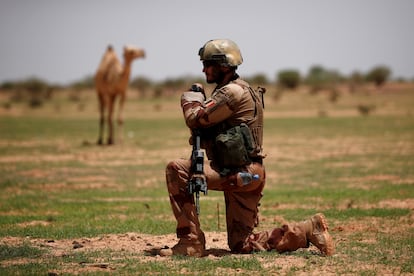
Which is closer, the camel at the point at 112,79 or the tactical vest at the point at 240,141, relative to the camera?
the tactical vest at the point at 240,141

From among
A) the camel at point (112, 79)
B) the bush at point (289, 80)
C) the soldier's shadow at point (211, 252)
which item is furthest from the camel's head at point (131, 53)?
the bush at point (289, 80)

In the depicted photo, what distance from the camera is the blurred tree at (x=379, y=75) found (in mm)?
82562

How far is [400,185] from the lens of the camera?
15.9m

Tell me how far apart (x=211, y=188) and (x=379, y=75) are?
76.6 metres

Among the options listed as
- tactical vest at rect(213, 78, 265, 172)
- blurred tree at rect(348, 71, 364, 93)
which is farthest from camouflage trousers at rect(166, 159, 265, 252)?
blurred tree at rect(348, 71, 364, 93)

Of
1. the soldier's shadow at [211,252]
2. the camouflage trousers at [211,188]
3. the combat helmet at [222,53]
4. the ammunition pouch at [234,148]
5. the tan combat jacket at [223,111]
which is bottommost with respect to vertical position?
the soldier's shadow at [211,252]

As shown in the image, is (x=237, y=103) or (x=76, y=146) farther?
(x=76, y=146)

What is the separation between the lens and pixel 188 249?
27.6ft

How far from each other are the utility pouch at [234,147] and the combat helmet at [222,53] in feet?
2.40

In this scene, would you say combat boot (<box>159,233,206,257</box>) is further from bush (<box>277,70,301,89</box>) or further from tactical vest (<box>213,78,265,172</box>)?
bush (<box>277,70,301,89</box>)

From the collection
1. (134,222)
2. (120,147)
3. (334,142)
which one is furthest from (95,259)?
(334,142)

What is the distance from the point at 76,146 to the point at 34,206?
12.0 metres

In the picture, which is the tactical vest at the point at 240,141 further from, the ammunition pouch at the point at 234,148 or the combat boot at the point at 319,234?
the combat boot at the point at 319,234

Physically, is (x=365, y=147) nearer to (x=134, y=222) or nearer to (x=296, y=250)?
(x=134, y=222)
